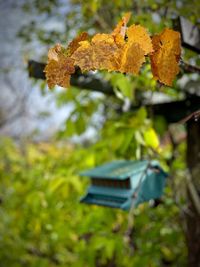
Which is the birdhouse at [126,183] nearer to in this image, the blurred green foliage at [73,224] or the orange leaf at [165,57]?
the blurred green foliage at [73,224]

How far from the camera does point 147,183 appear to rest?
5.48 feet

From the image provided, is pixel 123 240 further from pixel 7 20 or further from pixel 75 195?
pixel 7 20

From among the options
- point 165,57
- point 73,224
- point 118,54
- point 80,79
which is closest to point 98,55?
point 118,54

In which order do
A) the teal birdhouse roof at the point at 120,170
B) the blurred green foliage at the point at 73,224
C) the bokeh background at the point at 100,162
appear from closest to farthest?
the teal birdhouse roof at the point at 120,170, the bokeh background at the point at 100,162, the blurred green foliage at the point at 73,224

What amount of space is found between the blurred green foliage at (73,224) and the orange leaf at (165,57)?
152cm

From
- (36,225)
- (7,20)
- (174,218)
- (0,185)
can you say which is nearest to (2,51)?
(7,20)

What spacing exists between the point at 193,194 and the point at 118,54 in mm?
1550

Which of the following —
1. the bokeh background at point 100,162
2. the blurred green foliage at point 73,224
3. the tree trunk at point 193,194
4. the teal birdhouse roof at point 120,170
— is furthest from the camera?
the blurred green foliage at point 73,224

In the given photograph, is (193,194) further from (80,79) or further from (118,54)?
(118,54)

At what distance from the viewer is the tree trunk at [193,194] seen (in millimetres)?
2100

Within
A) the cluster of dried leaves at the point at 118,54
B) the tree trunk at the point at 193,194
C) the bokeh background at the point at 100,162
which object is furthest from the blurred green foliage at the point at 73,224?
the cluster of dried leaves at the point at 118,54

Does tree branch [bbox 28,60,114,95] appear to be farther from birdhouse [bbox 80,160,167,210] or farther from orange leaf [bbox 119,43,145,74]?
orange leaf [bbox 119,43,145,74]

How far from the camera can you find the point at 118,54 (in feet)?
2.46

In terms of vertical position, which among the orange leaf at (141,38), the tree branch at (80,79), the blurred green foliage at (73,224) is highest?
the orange leaf at (141,38)
